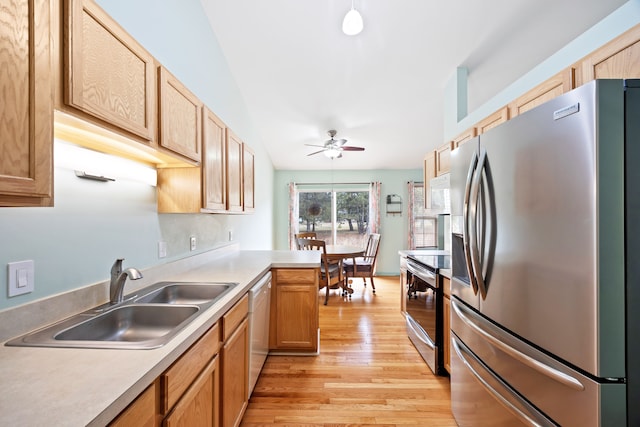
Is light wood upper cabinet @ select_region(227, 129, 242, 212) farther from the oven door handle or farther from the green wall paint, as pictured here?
the green wall paint

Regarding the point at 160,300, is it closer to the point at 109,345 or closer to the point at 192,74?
the point at 109,345

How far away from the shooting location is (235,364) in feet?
5.15

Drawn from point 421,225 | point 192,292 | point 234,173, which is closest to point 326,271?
point 234,173

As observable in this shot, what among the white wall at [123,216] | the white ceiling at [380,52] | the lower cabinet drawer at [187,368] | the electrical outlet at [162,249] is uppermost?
the white ceiling at [380,52]

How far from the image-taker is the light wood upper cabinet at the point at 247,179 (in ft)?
9.21

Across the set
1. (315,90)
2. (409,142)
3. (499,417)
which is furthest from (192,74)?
(409,142)

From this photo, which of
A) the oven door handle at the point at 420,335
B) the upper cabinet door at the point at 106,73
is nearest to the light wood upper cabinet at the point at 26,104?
the upper cabinet door at the point at 106,73

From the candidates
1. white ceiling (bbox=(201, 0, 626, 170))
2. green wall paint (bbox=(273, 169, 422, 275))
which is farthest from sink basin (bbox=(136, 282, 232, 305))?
green wall paint (bbox=(273, 169, 422, 275))

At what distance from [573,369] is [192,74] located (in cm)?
297

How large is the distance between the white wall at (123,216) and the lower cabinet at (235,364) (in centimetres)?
70

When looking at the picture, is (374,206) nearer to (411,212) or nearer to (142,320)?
(411,212)

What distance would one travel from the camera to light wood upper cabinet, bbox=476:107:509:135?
76.0 inches

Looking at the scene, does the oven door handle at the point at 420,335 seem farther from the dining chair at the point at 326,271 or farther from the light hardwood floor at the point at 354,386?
the dining chair at the point at 326,271

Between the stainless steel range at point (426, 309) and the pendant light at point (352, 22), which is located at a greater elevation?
the pendant light at point (352, 22)
